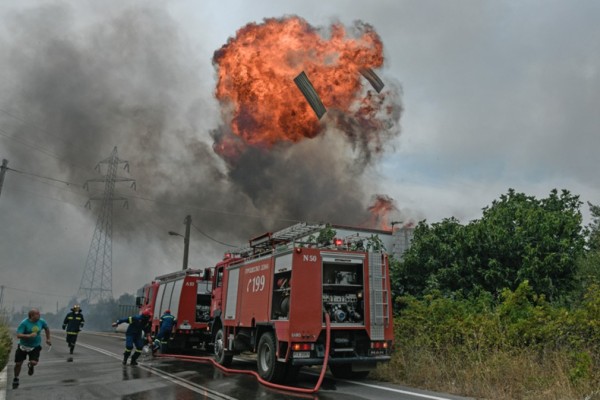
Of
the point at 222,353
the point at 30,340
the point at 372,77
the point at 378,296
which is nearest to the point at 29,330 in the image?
the point at 30,340

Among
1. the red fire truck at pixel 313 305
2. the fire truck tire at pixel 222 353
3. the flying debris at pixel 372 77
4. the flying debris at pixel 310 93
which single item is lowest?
the fire truck tire at pixel 222 353

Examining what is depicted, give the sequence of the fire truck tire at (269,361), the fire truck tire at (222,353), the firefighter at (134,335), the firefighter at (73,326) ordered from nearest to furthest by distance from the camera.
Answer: the fire truck tire at (269,361) → the fire truck tire at (222,353) → the firefighter at (134,335) → the firefighter at (73,326)

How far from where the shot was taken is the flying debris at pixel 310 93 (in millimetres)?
26062

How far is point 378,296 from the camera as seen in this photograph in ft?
32.7

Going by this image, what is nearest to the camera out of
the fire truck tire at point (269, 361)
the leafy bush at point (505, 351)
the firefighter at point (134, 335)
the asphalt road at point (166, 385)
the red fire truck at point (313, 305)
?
the leafy bush at point (505, 351)

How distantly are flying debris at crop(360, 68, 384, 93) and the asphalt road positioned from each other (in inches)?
755

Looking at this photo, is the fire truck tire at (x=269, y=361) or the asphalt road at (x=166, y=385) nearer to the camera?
the asphalt road at (x=166, y=385)

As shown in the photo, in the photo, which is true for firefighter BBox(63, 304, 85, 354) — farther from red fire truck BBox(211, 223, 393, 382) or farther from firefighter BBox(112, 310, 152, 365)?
red fire truck BBox(211, 223, 393, 382)

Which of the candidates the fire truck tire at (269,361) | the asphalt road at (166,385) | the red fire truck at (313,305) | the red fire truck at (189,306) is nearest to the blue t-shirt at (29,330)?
the asphalt road at (166,385)

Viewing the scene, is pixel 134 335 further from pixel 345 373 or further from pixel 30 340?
pixel 345 373

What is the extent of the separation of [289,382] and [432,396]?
3.08m

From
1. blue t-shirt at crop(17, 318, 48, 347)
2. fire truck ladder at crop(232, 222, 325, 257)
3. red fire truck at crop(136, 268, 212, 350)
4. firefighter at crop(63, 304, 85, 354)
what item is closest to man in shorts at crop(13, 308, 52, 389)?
blue t-shirt at crop(17, 318, 48, 347)

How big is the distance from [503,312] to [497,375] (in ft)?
8.09

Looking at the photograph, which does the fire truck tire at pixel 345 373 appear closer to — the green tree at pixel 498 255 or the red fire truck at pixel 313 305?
the red fire truck at pixel 313 305
